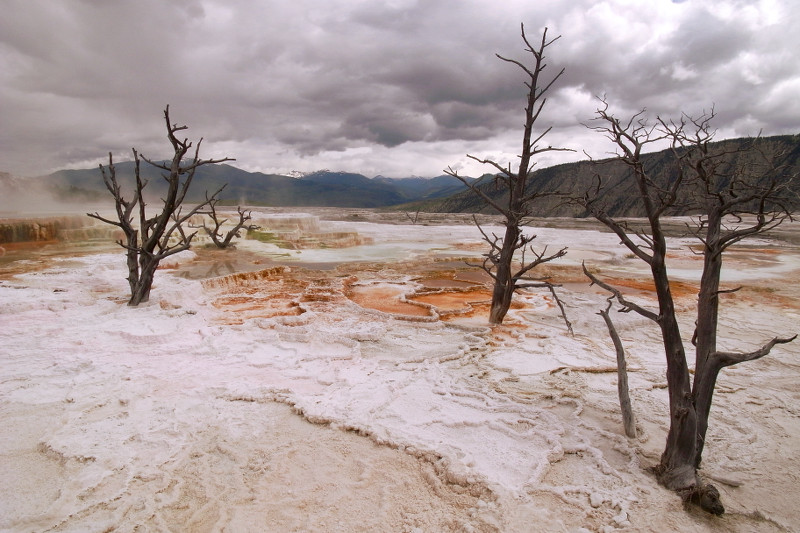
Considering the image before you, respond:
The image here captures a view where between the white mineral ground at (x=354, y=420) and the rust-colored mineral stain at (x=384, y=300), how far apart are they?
0.35m


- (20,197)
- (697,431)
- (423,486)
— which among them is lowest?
(423,486)

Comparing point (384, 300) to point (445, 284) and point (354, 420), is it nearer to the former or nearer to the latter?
point (445, 284)

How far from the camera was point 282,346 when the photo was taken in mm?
6258

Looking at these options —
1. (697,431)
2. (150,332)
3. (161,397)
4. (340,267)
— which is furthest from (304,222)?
(697,431)

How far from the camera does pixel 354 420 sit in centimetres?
421

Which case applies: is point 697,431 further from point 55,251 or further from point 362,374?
point 55,251

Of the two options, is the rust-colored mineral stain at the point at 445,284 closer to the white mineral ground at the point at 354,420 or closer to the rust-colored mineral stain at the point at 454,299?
the rust-colored mineral stain at the point at 454,299

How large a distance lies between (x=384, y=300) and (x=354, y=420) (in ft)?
18.6

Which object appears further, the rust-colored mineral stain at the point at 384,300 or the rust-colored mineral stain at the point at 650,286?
→ the rust-colored mineral stain at the point at 650,286

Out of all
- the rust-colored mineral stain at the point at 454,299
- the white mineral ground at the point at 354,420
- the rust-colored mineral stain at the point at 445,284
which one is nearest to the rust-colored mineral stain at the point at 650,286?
the white mineral ground at the point at 354,420

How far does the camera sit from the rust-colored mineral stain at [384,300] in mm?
8844

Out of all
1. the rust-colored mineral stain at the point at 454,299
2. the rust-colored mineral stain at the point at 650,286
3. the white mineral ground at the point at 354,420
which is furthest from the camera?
the rust-colored mineral stain at the point at 650,286

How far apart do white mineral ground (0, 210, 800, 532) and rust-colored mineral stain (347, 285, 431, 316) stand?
35 centimetres

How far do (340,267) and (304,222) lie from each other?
15906mm
